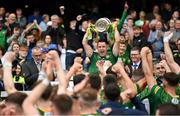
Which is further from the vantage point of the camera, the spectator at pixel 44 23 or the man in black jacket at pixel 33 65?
the spectator at pixel 44 23

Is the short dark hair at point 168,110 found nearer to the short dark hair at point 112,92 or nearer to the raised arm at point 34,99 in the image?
the short dark hair at point 112,92

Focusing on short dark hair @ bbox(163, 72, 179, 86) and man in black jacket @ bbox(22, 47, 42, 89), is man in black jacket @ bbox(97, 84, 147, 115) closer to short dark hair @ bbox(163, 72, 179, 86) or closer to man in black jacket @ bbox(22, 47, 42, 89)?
short dark hair @ bbox(163, 72, 179, 86)

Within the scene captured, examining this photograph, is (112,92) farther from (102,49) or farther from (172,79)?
(102,49)

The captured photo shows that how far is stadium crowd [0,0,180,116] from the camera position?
7969 millimetres

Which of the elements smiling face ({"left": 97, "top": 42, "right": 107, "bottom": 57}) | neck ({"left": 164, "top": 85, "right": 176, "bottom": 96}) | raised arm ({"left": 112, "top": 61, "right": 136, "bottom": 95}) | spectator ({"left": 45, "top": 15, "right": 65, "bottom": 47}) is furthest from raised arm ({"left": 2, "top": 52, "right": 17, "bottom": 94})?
spectator ({"left": 45, "top": 15, "right": 65, "bottom": 47})

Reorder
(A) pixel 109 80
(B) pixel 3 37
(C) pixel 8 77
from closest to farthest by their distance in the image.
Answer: (C) pixel 8 77
(A) pixel 109 80
(B) pixel 3 37

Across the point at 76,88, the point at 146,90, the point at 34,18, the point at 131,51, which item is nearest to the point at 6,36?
the point at 34,18

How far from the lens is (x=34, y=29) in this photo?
19.5 m

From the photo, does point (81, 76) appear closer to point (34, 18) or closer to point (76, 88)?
point (76, 88)

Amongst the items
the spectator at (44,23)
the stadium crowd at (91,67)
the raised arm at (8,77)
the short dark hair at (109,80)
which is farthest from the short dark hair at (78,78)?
the spectator at (44,23)

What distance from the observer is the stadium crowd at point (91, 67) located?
26.1 ft

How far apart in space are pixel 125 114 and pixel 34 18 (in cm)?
1408

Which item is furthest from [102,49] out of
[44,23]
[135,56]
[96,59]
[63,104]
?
[44,23]

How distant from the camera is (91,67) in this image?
13.9 m
